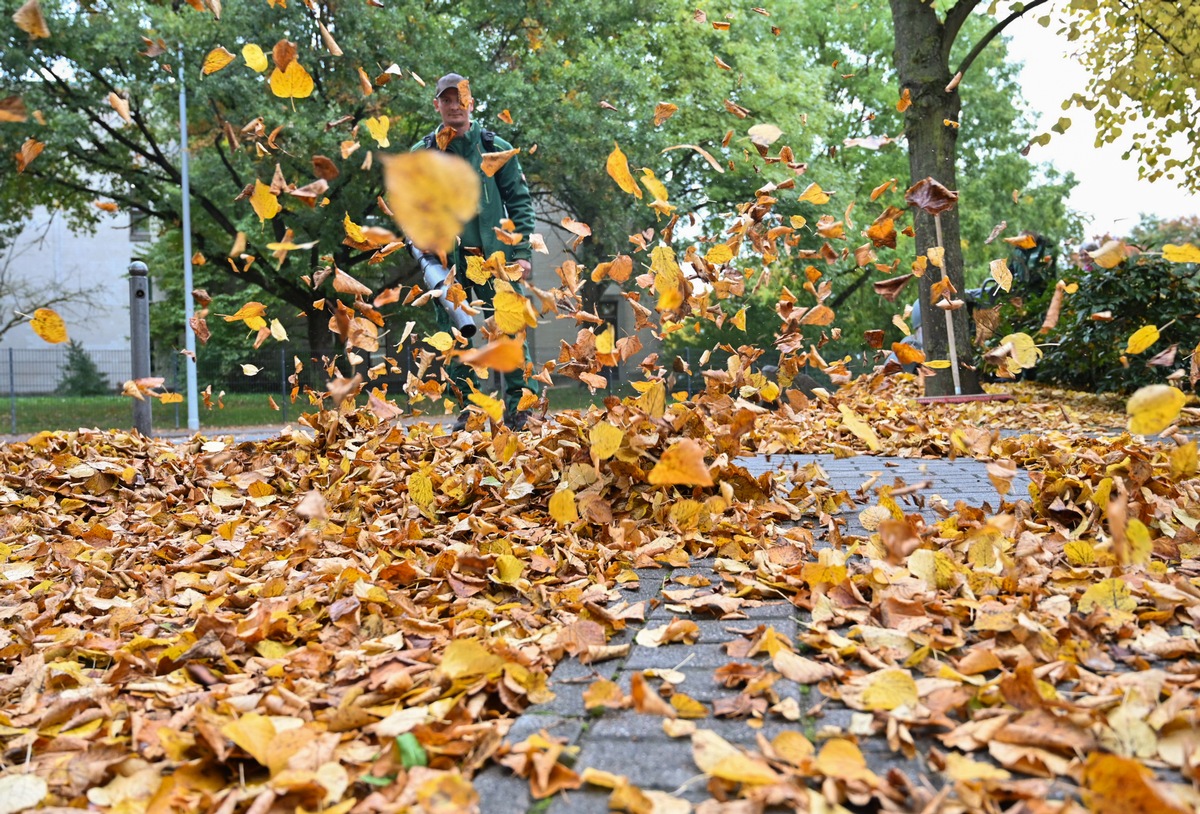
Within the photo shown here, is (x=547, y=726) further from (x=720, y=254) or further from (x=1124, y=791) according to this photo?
(x=720, y=254)

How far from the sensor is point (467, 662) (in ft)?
5.66

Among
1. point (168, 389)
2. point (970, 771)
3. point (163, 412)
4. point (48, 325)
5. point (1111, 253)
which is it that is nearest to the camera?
point (970, 771)

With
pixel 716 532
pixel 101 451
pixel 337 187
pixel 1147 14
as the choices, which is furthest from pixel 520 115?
pixel 716 532

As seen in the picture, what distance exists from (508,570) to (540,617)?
0.89 feet

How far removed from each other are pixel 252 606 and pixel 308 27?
51.4 ft

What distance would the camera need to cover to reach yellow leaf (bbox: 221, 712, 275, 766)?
4.86 feet

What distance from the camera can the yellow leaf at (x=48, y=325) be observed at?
280 cm

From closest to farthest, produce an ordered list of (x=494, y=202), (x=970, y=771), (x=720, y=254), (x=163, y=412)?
(x=970, y=771)
(x=720, y=254)
(x=494, y=202)
(x=163, y=412)

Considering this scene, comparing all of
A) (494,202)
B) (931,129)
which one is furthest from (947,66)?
(494,202)

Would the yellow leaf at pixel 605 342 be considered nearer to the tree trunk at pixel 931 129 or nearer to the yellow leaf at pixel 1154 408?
the yellow leaf at pixel 1154 408

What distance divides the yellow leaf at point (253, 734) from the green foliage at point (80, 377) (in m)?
26.3

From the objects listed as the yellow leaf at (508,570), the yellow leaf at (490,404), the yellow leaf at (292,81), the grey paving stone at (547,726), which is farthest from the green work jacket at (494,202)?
the grey paving stone at (547,726)

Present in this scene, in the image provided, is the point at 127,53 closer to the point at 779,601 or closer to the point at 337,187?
the point at 337,187

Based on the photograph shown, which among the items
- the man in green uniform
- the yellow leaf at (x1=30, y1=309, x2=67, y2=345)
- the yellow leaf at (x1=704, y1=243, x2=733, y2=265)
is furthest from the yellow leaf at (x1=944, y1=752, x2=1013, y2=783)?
the man in green uniform
